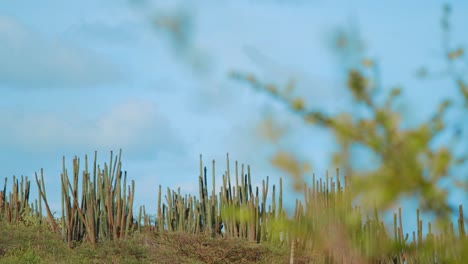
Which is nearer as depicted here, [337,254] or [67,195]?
[337,254]

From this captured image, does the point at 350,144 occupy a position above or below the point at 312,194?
below

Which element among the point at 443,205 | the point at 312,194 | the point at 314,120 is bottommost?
the point at 443,205

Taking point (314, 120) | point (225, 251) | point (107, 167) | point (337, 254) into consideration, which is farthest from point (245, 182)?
point (314, 120)

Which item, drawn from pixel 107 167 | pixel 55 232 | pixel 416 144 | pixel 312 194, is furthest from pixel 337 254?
pixel 416 144

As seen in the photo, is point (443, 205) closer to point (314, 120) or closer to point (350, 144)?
point (350, 144)

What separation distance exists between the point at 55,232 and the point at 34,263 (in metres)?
1.30

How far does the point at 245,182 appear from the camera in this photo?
8.60m

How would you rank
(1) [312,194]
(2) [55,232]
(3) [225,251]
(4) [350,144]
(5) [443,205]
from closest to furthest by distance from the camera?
(5) [443,205] < (4) [350,144] < (1) [312,194] < (3) [225,251] < (2) [55,232]

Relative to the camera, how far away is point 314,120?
1.81 meters

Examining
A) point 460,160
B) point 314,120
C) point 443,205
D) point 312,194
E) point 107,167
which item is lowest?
point 443,205

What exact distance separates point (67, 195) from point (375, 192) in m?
7.03

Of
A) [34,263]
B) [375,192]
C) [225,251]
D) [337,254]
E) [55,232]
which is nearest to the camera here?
[375,192]

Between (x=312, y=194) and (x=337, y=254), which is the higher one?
(x=312, y=194)

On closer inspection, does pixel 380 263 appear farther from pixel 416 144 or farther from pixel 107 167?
pixel 416 144
